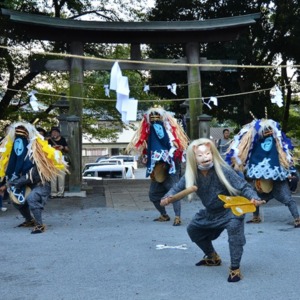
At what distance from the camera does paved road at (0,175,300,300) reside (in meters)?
4.29

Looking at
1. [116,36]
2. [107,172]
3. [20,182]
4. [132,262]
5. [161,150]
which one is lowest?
A: [132,262]

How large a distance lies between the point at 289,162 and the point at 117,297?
14.9ft

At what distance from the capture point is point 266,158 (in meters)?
7.75

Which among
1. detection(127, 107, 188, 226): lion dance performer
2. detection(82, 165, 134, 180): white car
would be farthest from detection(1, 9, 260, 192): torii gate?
detection(82, 165, 134, 180): white car

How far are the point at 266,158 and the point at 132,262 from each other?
3.32 metres

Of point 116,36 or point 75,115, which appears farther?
point 116,36

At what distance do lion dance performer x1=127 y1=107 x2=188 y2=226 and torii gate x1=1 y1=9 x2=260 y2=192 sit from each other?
170 inches

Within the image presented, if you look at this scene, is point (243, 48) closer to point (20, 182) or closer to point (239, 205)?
point (20, 182)

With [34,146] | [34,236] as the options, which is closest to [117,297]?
[34,236]

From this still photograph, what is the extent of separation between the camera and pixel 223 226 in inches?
193

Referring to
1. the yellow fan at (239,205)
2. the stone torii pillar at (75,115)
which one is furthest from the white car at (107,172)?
the yellow fan at (239,205)

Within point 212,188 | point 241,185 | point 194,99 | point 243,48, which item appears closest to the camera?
point 241,185

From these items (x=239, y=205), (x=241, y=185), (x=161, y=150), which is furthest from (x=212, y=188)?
(x=161, y=150)

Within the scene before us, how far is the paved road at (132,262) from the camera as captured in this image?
4.29 m
